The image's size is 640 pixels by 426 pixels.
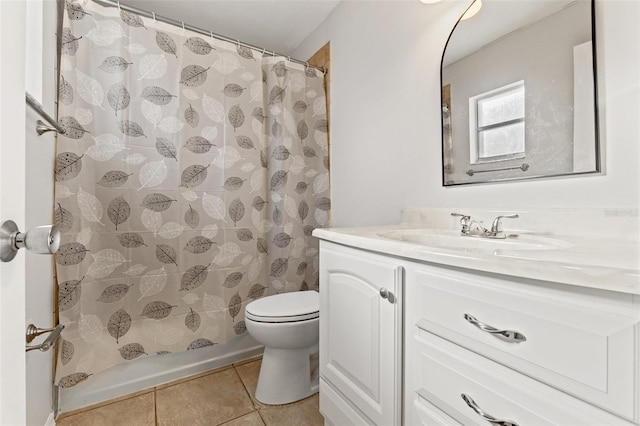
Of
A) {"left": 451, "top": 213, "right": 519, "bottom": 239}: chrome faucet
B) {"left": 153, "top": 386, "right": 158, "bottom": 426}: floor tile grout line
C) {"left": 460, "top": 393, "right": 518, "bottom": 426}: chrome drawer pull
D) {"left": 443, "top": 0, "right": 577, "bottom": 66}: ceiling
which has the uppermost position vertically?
{"left": 443, "top": 0, "right": 577, "bottom": 66}: ceiling

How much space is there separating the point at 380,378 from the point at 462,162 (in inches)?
35.2

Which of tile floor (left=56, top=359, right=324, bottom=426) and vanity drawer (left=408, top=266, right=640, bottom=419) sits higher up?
vanity drawer (left=408, top=266, right=640, bottom=419)

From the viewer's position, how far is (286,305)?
1.50 meters

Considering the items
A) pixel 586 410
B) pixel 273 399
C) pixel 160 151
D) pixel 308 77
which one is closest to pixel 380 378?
pixel 586 410

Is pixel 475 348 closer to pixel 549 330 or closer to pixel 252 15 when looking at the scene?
pixel 549 330

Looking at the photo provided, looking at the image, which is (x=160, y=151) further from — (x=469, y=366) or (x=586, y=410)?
(x=586, y=410)

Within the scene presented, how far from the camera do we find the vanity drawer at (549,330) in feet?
1.43

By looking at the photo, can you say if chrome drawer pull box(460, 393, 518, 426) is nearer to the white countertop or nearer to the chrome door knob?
the white countertop

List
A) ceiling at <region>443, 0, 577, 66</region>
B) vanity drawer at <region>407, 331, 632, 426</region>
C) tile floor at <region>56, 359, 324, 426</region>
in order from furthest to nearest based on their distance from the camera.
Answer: tile floor at <region>56, 359, 324, 426</region> → ceiling at <region>443, 0, 577, 66</region> → vanity drawer at <region>407, 331, 632, 426</region>

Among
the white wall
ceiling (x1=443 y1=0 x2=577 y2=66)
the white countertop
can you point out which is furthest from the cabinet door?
ceiling (x1=443 y1=0 x2=577 y2=66)

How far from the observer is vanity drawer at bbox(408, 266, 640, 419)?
1.43 feet

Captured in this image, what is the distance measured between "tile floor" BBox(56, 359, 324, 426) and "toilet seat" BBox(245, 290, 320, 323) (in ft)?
1.43

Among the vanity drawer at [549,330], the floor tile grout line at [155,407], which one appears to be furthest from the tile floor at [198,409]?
the vanity drawer at [549,330]

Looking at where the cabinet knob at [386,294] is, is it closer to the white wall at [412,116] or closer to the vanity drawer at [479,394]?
the vanity drawer at [479,394]
